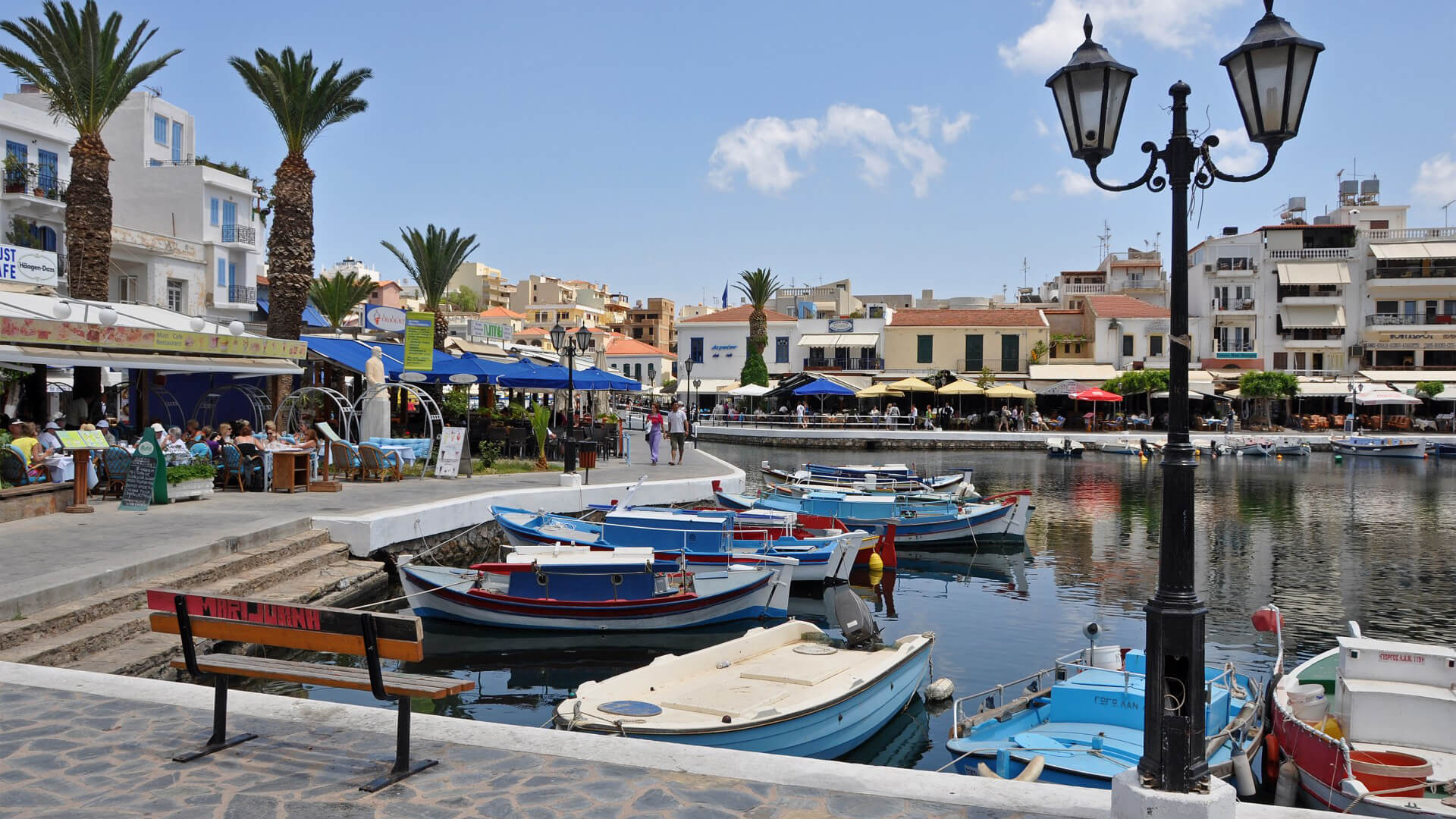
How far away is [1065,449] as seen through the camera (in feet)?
152

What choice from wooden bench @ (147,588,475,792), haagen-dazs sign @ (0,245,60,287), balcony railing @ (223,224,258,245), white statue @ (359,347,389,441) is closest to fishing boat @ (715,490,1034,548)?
white statue @ (359,347,389,441)

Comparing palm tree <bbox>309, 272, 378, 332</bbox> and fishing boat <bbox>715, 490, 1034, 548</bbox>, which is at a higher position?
palm tree <bbox>309, 272, 378, 332</bbox>

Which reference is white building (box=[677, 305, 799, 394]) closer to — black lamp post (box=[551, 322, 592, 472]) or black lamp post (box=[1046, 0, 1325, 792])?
black lamp post (box=[551, 322, 592, 472])

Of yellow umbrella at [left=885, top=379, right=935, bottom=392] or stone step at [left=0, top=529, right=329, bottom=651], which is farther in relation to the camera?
yellow umbrella at [left=885, top=379, right=935, bottom=392]

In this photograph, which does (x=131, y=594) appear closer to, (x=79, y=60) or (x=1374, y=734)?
(x=1374, y=734)

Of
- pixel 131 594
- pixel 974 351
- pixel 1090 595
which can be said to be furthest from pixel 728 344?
pixel 131 594

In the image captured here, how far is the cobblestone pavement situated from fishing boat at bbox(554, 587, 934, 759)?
244 centimetres

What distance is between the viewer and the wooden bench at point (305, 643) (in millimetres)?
5203

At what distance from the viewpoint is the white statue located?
20938mm

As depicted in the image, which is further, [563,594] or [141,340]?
[141,340]

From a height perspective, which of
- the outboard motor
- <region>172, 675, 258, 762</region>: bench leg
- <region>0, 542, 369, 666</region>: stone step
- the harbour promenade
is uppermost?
<region>172, 675, 258, 762</region>: bench leg

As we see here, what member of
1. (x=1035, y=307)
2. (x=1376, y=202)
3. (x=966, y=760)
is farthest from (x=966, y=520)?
(x=1376, y=202)

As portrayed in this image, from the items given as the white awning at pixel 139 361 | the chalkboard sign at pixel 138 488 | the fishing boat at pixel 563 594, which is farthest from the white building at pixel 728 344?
the fishing boat at pixel 563 594

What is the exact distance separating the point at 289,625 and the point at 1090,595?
15.0m
